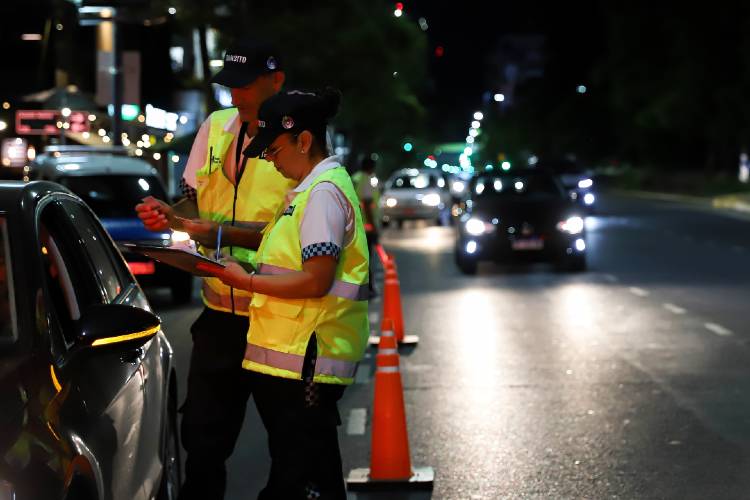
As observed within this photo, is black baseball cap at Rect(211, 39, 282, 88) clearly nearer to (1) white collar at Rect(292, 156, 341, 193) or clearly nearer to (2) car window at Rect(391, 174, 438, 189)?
(1) white collar at Rect(292, 156, 341, 193)

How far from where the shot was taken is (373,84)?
196 ft

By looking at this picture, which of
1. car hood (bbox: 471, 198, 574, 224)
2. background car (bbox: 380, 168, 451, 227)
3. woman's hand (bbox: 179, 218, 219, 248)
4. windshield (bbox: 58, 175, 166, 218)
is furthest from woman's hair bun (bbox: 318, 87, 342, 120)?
background car (bbox: 380, 168, 451, 227)

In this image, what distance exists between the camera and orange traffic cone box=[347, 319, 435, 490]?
7871 mm

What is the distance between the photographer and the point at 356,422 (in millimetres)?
10055

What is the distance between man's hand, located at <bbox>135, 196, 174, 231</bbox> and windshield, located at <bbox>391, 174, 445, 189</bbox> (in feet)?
131

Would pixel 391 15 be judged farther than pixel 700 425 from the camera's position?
Yes

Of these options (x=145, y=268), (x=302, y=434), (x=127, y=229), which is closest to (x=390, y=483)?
(x=302, y=434)

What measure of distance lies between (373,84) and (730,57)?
1744cm

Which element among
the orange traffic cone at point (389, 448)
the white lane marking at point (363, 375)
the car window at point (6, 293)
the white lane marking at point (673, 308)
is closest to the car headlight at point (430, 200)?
the white lane marking at point (673, 308)

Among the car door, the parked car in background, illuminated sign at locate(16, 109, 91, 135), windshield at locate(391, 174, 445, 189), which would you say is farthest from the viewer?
windshield at locate(391, 174, 445, 189)

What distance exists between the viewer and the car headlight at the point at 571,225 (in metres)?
23.2

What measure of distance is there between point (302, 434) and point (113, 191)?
12846mm

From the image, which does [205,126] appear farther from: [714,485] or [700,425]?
[700,425]

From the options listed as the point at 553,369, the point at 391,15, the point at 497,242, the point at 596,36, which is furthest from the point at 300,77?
the point at 596,36
